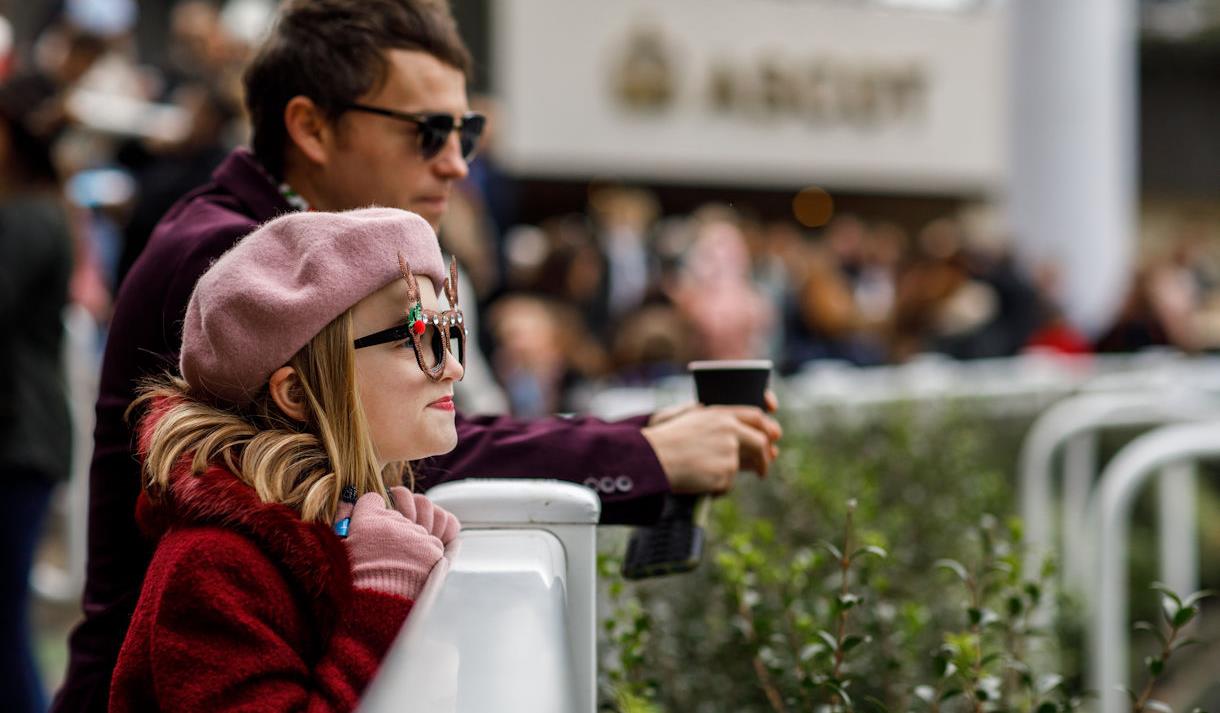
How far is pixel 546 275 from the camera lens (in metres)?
7.01

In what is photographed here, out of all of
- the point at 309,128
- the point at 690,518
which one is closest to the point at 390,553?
Result: the point at 690,518

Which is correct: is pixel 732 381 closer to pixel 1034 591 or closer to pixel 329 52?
pixel 1034 591

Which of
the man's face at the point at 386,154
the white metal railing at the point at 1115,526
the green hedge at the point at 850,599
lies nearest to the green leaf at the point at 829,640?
the green hedge at the point at 850,599

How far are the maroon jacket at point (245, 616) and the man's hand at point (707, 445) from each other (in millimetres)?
672

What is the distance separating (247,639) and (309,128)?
3.34ft

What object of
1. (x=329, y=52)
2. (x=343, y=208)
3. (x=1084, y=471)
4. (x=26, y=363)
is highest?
(x=329, y=52)

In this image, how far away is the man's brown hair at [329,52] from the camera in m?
2.15

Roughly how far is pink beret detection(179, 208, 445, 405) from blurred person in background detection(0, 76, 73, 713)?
8.03 feet

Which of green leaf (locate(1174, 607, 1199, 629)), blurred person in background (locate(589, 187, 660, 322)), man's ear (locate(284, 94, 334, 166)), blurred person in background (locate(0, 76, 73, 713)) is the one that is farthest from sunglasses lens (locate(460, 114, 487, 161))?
blurred person in background (locate(589, 187, 660, 322))

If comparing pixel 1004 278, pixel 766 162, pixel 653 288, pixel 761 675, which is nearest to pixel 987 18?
pixel 766 162

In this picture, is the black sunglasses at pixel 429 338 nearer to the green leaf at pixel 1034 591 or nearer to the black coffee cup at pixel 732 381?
the black coffee cup at pixel 732 381

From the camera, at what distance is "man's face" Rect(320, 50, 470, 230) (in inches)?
85.1

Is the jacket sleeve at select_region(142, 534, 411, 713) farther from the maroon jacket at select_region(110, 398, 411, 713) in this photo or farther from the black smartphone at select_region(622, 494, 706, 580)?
the black smartphone at select_region(622, 494, 706, 580)

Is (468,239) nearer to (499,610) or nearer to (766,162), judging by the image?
(499,610)
